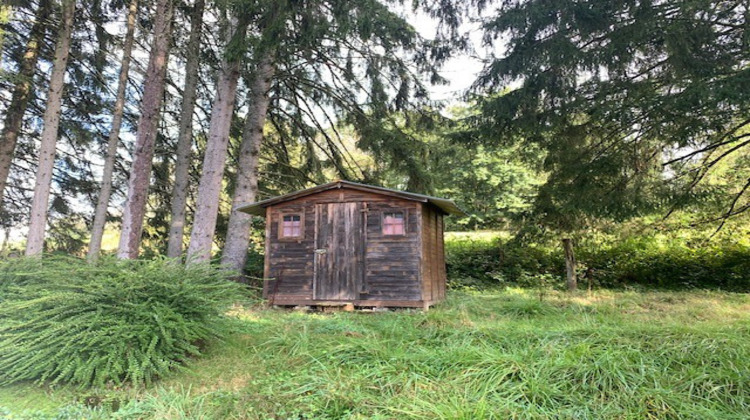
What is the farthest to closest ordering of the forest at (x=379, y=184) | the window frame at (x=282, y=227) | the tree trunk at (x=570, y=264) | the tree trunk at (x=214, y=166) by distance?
the tree trunk at (x=570, y=264), the window frame at (x=282, y=227), the tree trunk at (x=214, y=166), the forest at (x=379, y=184)

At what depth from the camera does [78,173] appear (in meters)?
11.3

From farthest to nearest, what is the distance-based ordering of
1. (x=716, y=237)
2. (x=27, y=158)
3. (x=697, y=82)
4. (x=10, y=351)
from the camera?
(x=716, y=237), (x=27, y=158), (x=697, y=82), (x=10, y=351)

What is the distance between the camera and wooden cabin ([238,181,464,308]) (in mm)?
8688

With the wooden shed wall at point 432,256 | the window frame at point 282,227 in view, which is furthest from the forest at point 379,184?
the window frame at point 282,227

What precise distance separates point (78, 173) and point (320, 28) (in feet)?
26.5

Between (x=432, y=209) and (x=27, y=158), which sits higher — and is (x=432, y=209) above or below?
below

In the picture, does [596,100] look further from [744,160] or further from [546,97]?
[744,160]

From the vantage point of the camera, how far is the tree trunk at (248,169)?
10172 mm

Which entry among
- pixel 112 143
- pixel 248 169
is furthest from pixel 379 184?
pixel 112 143

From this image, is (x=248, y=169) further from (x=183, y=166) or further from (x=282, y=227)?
(x=282, y=227)

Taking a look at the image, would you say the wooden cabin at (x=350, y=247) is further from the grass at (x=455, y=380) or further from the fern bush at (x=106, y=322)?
the fern bush at (x=106, y=322)

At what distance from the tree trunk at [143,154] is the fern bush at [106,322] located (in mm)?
2376

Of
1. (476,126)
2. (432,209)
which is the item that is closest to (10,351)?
(432,209)

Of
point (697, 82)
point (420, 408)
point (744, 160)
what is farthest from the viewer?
point (744, 160)
